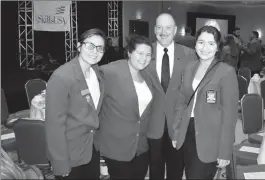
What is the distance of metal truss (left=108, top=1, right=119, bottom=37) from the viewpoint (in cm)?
1270

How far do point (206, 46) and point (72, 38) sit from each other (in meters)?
9.25

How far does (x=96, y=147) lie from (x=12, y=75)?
7926mm

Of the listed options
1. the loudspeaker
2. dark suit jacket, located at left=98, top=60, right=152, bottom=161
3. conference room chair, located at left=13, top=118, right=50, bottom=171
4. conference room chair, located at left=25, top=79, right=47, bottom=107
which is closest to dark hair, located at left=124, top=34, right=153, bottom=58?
dark suit jacket, located at left=98, top=60, right=152, bottom=161

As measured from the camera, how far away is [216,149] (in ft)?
7.88

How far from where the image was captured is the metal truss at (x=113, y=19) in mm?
12703

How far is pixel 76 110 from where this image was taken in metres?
2.12

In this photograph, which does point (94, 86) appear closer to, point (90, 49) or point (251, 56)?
point (90, 49)

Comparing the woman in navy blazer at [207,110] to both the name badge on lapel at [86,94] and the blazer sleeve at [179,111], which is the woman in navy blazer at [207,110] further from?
the name badge on lapel at [86,94]

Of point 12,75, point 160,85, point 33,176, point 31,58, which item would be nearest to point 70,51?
point 31,58

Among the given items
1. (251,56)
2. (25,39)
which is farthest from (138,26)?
(251,56)

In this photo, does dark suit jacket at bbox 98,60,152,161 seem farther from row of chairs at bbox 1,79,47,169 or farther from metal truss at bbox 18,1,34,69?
metal truss at bbox 18,1,34,69

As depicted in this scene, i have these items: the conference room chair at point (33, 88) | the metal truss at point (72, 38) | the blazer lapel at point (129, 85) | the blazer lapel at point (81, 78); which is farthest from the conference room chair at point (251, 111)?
the metal truss at point (72, 38)

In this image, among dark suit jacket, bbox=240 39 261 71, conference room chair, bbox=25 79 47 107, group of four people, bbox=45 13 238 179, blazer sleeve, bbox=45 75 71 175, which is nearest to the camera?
blazer sleeve, bbox=45 75 71 175

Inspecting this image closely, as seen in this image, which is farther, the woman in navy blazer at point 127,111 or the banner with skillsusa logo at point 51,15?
the banner with skillsusa logo at point 51,15
